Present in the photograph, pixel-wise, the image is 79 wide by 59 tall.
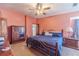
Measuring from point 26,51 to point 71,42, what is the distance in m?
0.87

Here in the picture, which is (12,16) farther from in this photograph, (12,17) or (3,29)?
(3,29)

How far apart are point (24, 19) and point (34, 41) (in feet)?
1.55

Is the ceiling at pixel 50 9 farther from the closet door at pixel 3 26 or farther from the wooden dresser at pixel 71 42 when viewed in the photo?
the wooden dresser at pixel 71 42

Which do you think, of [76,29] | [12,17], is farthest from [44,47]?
[12,17]

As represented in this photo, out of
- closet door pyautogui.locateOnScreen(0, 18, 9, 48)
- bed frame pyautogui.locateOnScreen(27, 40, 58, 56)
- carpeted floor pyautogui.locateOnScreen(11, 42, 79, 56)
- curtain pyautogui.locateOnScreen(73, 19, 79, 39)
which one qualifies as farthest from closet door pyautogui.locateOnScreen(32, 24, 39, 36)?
curtain pyautogui.locateOnScreen(73, 19, 79, 39)

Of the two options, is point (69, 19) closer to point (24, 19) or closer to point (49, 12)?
point (49, 12)

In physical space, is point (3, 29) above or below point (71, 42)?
above

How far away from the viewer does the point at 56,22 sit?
1.91 meters

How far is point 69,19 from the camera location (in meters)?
1.83

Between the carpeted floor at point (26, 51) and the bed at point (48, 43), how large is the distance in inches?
3.7

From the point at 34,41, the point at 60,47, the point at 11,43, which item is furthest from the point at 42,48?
the point at 11,43

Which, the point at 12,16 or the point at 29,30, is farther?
the point at 29,30

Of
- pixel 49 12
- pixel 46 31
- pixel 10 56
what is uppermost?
pixel 49 12

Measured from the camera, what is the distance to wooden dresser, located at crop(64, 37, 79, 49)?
5.91 ft
